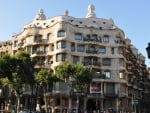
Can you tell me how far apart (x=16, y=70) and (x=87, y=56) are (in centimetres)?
1952

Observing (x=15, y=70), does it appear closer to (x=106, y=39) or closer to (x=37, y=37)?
(x=37, y=37)

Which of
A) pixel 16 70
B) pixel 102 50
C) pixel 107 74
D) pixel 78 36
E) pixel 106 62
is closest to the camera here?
pixel 16 70

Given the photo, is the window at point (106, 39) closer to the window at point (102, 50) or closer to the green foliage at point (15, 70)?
→ the window at point (102, 50)

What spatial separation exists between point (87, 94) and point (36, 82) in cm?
1156

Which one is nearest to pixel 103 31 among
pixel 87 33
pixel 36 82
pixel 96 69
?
pixel 87 33

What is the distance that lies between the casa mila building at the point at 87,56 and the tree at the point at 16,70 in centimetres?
1094

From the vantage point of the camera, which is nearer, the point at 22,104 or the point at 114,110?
the point at 114,110

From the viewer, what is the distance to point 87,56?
231ft

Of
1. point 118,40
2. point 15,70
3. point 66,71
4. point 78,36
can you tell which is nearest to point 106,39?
point 118,40

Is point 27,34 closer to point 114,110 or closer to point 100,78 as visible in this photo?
point 100,78

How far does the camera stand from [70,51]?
69125 mm

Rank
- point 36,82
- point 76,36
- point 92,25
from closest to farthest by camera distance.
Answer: point 36,82 → point 76,36 → point 92,25

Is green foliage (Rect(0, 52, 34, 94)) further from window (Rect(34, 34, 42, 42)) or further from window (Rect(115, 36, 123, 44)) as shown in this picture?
window (Rect(115, 36, 123, 44))

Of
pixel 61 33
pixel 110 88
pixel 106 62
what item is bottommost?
pixel 110 88
